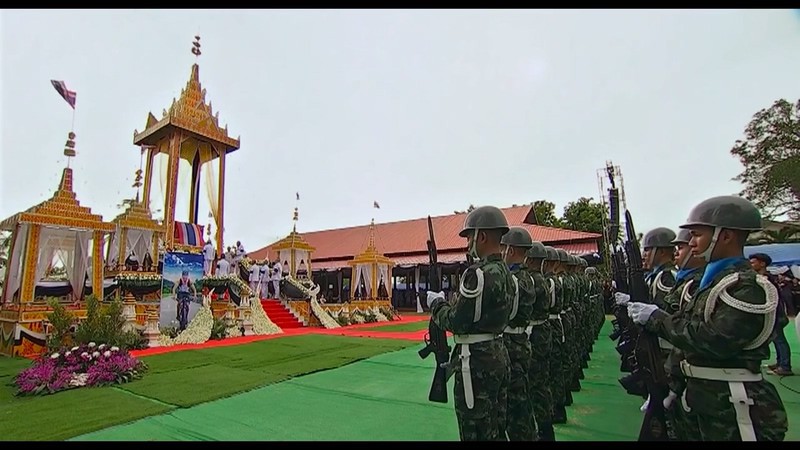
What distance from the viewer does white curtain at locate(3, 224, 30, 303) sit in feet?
30.2

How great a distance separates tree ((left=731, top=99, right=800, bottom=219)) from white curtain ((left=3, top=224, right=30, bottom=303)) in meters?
27.7

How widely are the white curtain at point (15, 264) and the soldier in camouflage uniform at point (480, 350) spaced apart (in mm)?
10932

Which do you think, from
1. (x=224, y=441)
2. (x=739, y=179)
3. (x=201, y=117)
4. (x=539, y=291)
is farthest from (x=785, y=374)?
(x=201, y=117)

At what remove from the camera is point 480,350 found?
96.1 inches

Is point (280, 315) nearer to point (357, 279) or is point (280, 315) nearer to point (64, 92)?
point (357, 279)

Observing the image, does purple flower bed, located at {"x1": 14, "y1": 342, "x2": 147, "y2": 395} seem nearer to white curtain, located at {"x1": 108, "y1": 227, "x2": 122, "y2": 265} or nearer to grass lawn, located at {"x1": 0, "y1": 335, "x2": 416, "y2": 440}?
grass lawn, located at {"x1": 0, "y1": 335, "x2": 416, "y2": 440}

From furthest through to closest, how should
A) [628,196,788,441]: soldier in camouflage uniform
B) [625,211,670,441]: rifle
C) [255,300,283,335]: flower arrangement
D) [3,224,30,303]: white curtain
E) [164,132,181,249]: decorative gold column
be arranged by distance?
[164,132,181,249]: decorative gold column, [255,300,283,335]: flower arrangement, [3,224,30,303]: white curtain, [625,211,670,441]: rifle, [628,196,788,441]: soldier in camouflage uniform

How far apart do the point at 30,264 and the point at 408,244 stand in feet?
52.7

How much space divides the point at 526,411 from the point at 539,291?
1.01 meters

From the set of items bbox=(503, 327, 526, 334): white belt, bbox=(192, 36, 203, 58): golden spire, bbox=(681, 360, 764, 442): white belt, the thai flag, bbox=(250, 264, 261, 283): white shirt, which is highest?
bbox=(192, 36, 203, 58): golden spire

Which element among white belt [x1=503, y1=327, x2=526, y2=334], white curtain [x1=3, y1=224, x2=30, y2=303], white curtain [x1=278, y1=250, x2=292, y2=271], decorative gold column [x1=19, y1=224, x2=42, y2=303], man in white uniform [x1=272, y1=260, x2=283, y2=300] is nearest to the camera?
white belt [x1=503, y1=327, x2=526, y2=334]

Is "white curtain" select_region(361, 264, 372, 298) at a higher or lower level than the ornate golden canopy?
lower

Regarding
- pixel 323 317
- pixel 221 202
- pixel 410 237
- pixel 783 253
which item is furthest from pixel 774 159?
pixel 221 202

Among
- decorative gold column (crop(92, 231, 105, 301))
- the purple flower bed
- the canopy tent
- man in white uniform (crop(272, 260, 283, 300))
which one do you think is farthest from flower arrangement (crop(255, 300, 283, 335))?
the canopy tent
